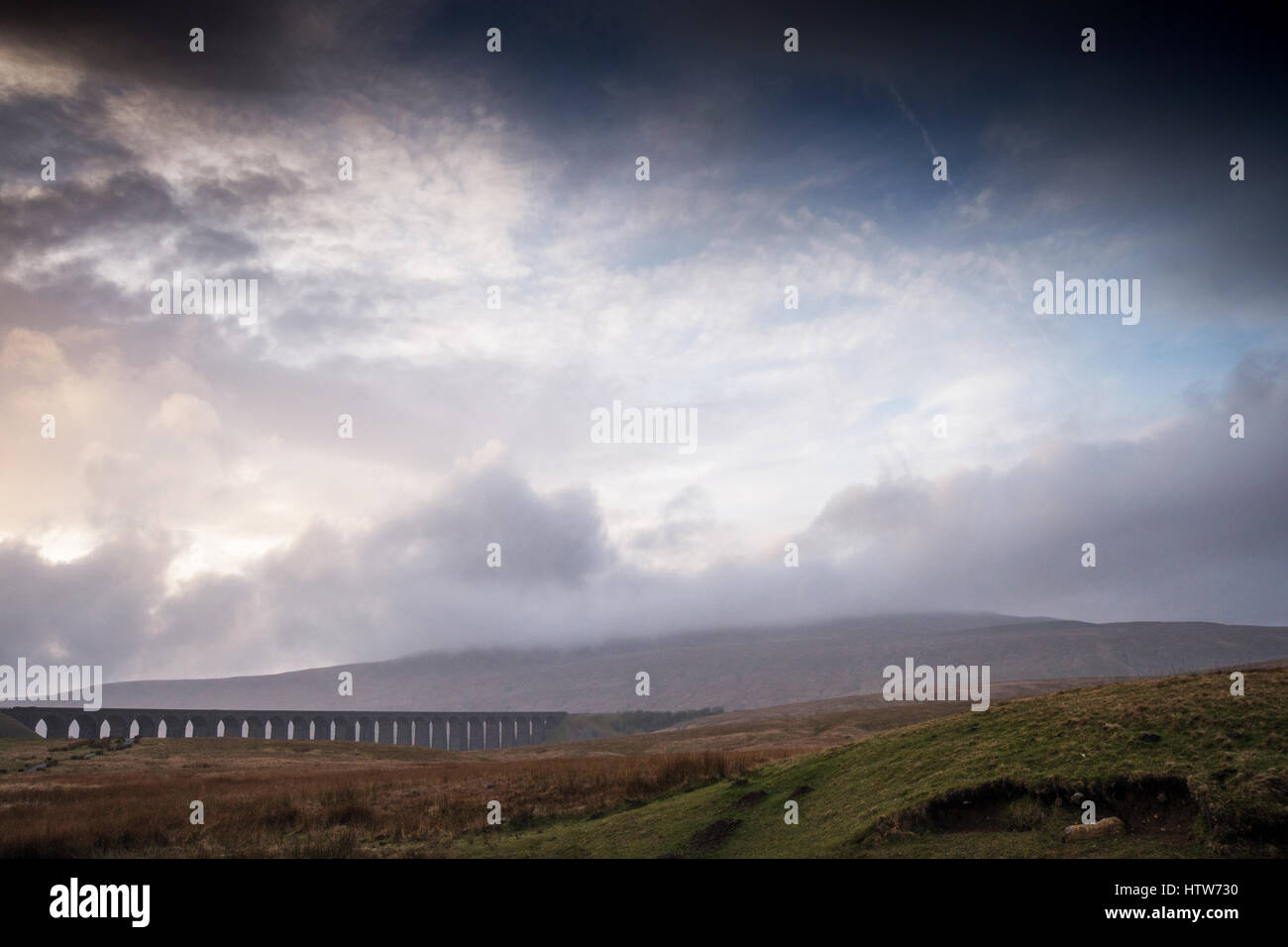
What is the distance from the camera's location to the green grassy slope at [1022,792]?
16.8m

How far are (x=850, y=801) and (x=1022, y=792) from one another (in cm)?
481

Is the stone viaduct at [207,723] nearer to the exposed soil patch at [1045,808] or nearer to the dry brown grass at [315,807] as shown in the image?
the dry brown grass at [315,807]

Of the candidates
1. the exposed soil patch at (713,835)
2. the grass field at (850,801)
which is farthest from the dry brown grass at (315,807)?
the exposed soil patch at (713,835)

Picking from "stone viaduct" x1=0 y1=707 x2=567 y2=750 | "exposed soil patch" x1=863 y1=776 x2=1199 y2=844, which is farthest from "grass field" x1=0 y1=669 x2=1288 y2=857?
"stone viaduct" x1=0 y1=707 x2=567 y2=750

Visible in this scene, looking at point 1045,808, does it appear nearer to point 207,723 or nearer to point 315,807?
point 315,807

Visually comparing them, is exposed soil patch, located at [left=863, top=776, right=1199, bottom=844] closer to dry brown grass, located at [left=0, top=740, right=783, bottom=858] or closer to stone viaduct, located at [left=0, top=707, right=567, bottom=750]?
dry brown grass, located at [left=0, top=740, right=783, bottom=858]

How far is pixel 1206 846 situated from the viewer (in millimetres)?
15773

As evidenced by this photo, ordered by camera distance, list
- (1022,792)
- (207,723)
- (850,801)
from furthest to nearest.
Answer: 1. (207,723)
2. (850,801)
3. (1022,792)

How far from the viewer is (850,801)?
22859 mm

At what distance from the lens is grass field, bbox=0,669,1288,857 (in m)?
17.6

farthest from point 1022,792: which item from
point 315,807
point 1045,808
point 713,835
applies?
point 315,807
